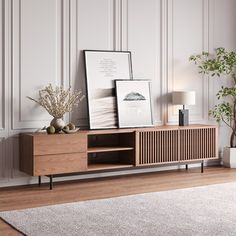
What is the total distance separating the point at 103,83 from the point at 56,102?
0.69m

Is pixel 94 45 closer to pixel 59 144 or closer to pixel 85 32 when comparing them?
pixel 85 32

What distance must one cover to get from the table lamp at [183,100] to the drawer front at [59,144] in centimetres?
147

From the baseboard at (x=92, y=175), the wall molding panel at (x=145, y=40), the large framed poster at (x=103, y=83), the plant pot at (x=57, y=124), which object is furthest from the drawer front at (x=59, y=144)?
the wall molding panel at (x=145, y=40)

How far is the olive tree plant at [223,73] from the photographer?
6.57m

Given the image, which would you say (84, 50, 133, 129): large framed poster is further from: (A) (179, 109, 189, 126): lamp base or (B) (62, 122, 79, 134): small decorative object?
(A) (179, 109, 189, 126): lamp base

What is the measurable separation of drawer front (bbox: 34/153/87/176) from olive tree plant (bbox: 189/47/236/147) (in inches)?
84.0

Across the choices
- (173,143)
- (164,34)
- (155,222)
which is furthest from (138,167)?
(155,222)

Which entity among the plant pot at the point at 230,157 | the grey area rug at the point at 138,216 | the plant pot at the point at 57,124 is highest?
the plant pot at the point at 57,124

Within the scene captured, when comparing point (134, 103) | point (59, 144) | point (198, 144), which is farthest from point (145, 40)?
point (59, 144)

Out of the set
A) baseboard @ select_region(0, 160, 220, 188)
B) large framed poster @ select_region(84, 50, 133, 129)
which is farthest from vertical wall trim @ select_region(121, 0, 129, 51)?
baseboard @ select_region(0, 160, 220, 188)

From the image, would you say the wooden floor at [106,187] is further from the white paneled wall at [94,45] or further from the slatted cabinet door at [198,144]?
the white paneled wall at [94,45]

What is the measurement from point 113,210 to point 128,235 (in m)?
0.72

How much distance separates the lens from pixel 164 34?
21.1ft

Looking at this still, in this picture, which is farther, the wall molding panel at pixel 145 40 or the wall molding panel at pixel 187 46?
the wall molding panel at pixel 187 46
